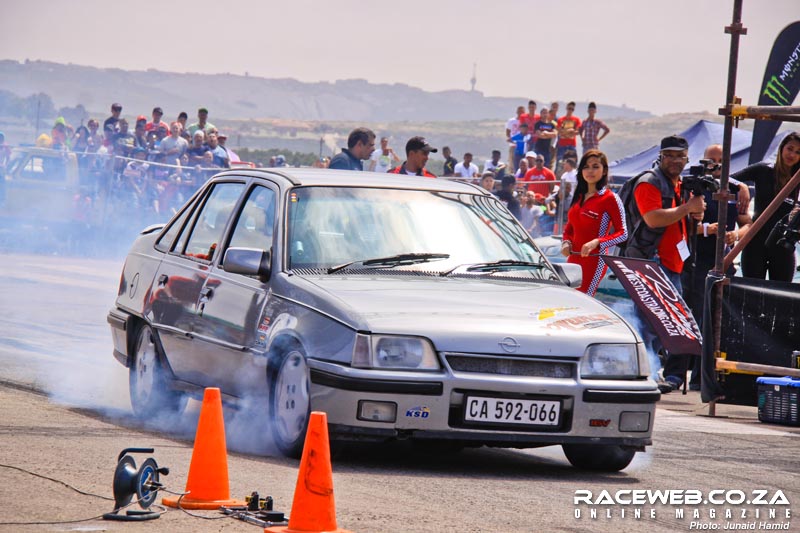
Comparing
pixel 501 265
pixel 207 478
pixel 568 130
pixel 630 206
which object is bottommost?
pixel 207 478

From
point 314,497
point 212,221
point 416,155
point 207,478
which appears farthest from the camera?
point 416,155

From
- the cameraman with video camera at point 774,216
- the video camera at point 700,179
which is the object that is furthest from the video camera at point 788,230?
the video camera at point 700,179

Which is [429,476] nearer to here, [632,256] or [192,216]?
[192,216]

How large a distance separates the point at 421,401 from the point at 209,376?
1793 mm

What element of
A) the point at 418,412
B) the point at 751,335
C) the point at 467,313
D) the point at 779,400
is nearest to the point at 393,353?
the point at 418,412

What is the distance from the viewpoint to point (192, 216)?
9.08 meters

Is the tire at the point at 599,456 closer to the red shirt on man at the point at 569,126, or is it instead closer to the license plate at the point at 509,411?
the license plate at the point at 509,411

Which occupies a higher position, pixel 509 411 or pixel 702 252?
pixel 702 252

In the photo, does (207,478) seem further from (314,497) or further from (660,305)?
(660,305)

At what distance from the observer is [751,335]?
10.8 m

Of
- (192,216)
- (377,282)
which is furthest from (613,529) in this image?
(192,216)

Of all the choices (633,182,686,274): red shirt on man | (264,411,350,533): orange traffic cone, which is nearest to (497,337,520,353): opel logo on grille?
(264,411,350,533): orange traffic cone

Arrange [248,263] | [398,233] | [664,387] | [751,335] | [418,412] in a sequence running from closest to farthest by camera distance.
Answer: [418,412]
[248,263]
[398,233]
[751,335]
[664,387]

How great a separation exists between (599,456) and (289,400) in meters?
1.71
